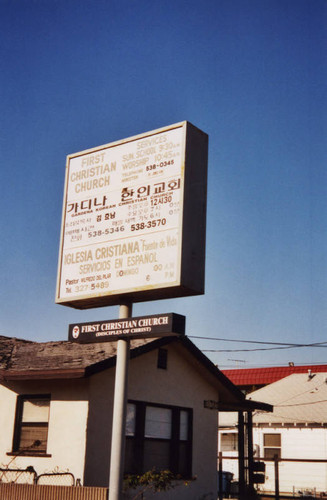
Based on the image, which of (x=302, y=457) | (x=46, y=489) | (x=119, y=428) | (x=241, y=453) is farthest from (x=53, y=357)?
(x=302, y=457)

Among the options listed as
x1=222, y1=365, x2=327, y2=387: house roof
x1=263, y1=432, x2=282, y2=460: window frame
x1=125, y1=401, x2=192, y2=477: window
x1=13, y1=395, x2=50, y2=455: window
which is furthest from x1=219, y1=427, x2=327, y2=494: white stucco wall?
x1=222, y1=365, x2=327, y2=387: house roof

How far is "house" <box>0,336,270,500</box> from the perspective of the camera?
14.9m

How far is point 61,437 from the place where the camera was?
15.0m

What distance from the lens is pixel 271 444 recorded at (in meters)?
30.8

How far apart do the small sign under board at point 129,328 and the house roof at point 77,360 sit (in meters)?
2.50

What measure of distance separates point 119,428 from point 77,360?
5.92 m

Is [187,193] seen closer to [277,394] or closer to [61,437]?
[61,437]

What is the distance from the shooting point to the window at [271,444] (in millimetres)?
30391

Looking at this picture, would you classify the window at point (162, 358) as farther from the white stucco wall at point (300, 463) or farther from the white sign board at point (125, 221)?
the white stucco wall at point (300, 463)

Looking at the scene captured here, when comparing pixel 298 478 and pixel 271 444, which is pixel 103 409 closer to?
pixel 298 478

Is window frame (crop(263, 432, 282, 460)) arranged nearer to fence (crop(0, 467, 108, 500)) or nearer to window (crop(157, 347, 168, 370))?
window (crop(157, 347, 168, 370))

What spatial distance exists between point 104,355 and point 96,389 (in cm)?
88

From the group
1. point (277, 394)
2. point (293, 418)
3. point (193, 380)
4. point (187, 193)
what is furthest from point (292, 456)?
point (187, 193)

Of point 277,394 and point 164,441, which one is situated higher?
point 277,394
